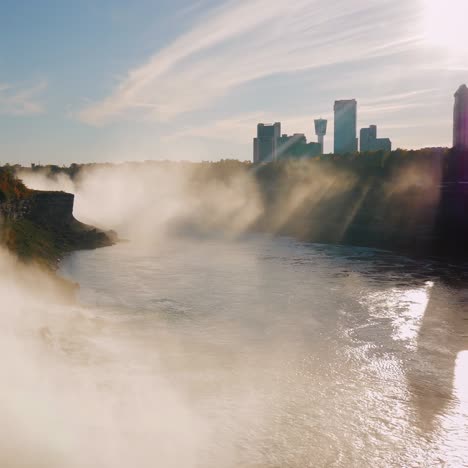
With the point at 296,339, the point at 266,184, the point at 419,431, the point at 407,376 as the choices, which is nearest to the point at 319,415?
the point at 419,431

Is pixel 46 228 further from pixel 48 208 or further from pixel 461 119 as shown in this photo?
pixel 461 119

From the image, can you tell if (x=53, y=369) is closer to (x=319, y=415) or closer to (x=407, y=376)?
(x=319, y=415)

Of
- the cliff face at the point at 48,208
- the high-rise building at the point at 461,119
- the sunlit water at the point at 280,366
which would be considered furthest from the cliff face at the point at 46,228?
the high-rise building at the point at 461,119

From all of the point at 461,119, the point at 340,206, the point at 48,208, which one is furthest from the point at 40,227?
the point at 461,119

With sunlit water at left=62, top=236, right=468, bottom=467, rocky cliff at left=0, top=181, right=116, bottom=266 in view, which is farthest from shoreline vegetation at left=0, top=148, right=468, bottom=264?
sunlit water at left=62, top=236, right=468, bottom=467

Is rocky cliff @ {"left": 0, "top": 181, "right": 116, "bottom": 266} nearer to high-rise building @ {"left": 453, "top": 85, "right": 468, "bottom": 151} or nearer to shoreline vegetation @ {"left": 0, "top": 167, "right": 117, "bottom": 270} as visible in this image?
shoreline vegetation @ {"left": 0, "top": 167, "right": 117, "bottom": 270}

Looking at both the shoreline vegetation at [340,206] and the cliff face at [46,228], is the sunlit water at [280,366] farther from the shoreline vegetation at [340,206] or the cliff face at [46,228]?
the shoreline vegetation at [340,206]
